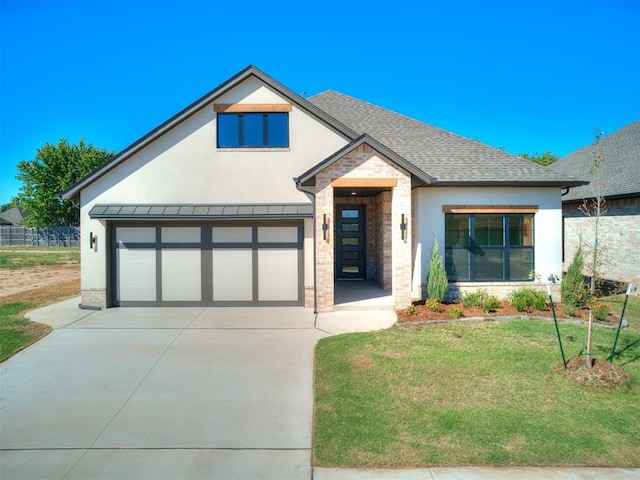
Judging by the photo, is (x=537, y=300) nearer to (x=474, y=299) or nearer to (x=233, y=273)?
(x=474, y=299)

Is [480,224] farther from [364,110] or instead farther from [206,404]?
[206,404]

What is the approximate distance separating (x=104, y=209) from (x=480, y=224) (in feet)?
37.0

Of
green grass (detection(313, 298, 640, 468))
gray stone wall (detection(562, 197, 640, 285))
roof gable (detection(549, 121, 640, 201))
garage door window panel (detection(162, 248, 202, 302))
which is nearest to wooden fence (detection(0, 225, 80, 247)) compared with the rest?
garage door window panel (detection(162, 248, 202, 302))

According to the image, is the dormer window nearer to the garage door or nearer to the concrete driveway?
the garage door

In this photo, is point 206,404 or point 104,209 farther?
point 104,209

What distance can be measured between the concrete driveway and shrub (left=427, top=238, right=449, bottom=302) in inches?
81.8

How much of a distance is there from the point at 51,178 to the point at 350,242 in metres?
45.9

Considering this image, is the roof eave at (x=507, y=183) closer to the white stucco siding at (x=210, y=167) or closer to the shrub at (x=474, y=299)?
the shrub at (x=474, y=299)

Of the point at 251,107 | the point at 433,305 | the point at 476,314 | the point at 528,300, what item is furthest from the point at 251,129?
the point at 528,300

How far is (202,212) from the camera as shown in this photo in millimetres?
10961

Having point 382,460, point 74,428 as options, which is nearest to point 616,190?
point 382,460

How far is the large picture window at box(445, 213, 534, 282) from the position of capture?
37.8 ft

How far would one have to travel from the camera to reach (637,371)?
6254 millimetres

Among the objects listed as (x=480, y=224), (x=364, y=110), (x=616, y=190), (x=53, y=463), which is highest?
(x=364, y=110)
